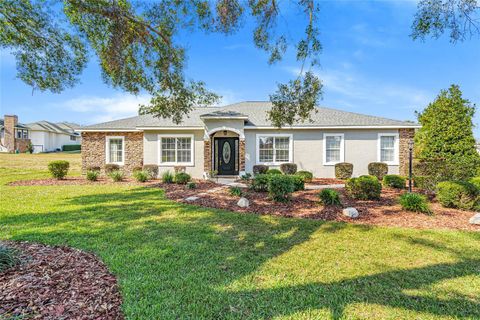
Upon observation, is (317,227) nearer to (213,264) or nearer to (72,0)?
(213,264)

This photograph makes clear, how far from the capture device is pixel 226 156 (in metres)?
14.6

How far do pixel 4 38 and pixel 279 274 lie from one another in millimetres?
9545

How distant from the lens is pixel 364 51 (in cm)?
1054

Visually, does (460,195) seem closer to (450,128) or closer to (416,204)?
(416,204)

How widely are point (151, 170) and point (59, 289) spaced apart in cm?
1175

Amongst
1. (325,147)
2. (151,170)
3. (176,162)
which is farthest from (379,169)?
(151,170)

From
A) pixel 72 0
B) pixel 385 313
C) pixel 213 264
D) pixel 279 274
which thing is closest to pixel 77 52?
pixel 72 0

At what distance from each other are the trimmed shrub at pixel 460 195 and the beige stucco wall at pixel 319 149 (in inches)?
286

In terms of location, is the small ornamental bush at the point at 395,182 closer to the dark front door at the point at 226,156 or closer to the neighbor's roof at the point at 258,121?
the neighbor's roof at the point at 258,121

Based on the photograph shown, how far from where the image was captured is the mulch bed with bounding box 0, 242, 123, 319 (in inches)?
100

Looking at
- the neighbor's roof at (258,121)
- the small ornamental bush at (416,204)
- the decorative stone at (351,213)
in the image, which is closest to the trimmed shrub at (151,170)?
the neighbor's roof at (258,121)

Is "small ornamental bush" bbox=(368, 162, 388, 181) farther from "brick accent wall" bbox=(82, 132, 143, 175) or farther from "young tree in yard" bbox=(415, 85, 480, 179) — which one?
"brick accent wall" bbox=(82, 132, 143, 175)

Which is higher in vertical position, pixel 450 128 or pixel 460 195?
pixel 450 128

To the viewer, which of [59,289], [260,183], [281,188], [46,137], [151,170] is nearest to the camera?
[59,289]
